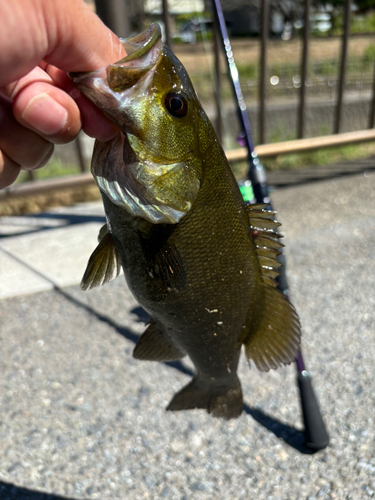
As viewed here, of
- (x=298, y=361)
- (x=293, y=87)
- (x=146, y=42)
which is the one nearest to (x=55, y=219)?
(x=298, y=361)

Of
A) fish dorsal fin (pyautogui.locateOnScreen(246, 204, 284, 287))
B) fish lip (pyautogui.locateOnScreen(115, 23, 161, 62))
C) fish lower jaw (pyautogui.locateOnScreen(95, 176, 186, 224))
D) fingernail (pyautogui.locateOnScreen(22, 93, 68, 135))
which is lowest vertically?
fish dorsal fin (pyautogui.locateOnScreen(246, 204, 284, 287))

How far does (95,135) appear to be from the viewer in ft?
3.18

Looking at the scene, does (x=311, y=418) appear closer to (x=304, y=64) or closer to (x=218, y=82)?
(x=218, y=82)

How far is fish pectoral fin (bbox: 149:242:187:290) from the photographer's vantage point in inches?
39.9

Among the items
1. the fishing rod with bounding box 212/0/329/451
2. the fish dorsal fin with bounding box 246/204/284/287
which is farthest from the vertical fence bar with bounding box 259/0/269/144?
the fish dorsal fin with bounding box 246/204/284/287

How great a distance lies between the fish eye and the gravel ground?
1522 mm

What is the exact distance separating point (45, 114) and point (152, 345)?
693mm

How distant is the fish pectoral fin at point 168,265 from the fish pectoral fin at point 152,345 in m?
0.28

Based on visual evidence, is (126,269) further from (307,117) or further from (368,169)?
(307,117)

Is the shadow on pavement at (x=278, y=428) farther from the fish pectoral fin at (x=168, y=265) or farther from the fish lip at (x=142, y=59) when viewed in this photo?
the fish lip at (x=142, y=59)

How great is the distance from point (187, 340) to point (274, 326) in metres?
0.25

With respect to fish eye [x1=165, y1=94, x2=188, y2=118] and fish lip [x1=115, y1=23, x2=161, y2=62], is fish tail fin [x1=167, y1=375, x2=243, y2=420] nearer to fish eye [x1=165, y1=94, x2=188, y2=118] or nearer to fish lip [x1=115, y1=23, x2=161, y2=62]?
fish eye [x1=165, y1=94, x2=188, y2=118]

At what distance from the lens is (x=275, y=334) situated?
49.1 inches

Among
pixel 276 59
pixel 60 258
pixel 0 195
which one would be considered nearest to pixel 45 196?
pixel 0 195
